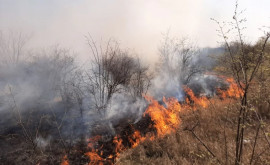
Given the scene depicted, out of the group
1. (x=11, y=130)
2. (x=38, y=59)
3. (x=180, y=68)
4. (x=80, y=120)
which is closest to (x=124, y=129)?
(x=80, y=120)

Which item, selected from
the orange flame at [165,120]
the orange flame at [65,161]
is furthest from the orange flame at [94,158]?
the orange flame at [165,120]

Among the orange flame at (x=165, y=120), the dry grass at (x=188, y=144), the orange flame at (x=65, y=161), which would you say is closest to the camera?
the dry grass at (x=188, y=144)

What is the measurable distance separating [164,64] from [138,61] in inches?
126

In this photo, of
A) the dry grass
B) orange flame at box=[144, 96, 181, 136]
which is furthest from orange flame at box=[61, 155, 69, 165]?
orange flame at box=[144, 96, 181, 136]

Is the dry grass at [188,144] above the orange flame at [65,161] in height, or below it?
above

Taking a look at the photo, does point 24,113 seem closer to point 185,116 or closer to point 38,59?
point 38,59

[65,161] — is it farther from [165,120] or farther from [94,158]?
[165,120]

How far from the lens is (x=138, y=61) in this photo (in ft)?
49.8

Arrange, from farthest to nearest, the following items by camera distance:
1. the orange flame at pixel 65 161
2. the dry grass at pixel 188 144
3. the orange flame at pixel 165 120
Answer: the orange flame at pixel 165 120
the orange flame at pixel 65 161
the dry grass at pixel 188 144

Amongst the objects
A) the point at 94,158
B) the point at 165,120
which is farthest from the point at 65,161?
the point at 165,120

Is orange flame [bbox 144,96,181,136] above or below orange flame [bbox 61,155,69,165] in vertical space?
above

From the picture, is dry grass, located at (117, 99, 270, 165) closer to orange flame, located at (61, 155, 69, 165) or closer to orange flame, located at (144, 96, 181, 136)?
orange flame, located at (144, 96, 181, 136)

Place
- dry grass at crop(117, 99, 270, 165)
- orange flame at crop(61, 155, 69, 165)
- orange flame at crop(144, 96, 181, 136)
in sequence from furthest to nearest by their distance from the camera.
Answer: orange flame at crop(144, 96, 181, 136), orange flame at crop(61, 155, 69, 165), dry grass at crop(117, 99, 270, 165)

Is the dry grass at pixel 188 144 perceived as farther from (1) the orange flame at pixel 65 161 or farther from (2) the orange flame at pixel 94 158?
(1) the orange flame at pixel 65 161
